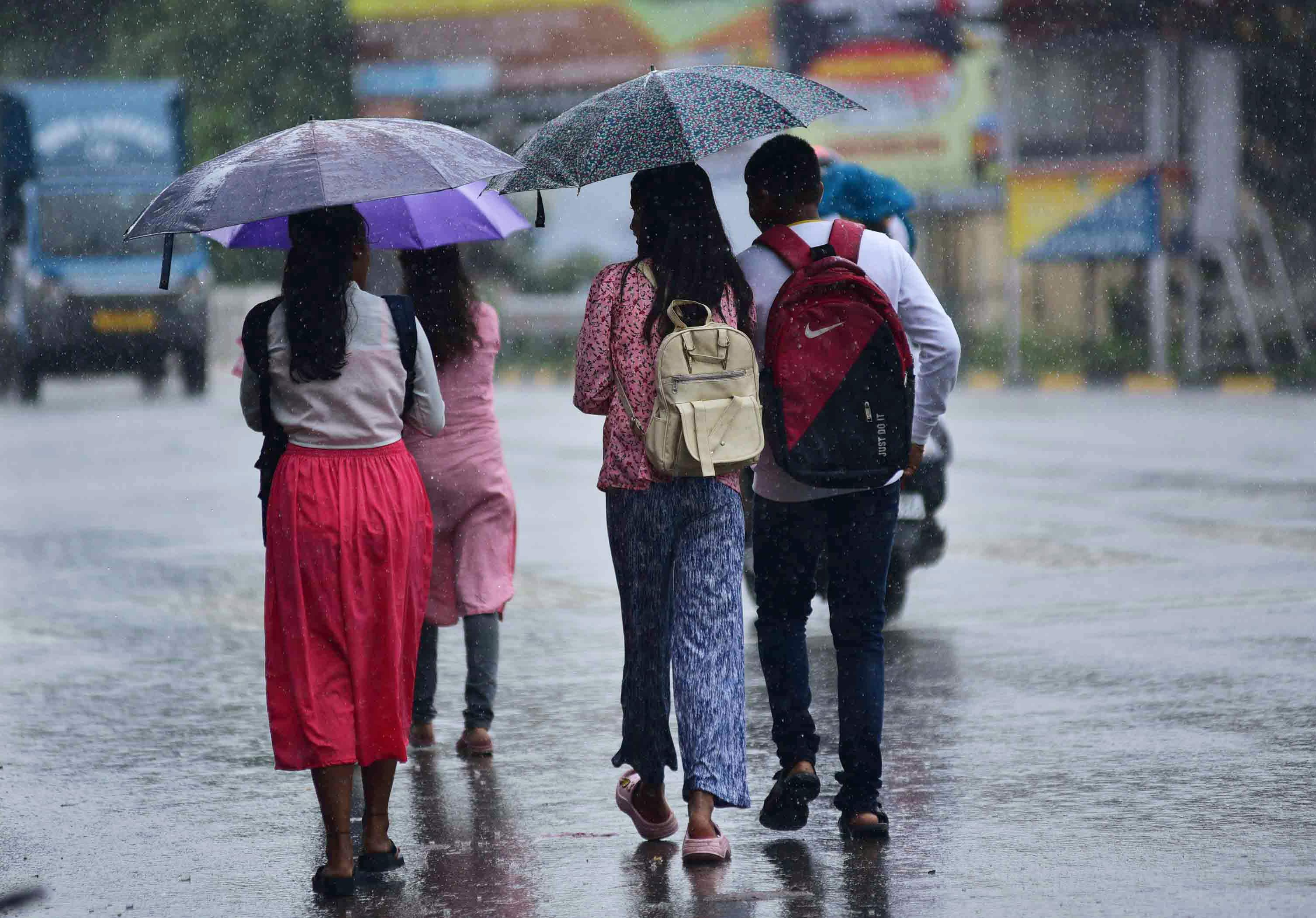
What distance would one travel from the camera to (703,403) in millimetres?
4699

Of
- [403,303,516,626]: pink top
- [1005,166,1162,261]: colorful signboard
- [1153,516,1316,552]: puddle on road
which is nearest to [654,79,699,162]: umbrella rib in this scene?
[403,303,516,626]: pink top

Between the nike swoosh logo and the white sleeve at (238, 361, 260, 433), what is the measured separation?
1.34m

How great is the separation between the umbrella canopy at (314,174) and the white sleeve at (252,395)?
375mm

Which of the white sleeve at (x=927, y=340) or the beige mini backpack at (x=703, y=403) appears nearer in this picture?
the beige mini backpack at (x=703, y=403)

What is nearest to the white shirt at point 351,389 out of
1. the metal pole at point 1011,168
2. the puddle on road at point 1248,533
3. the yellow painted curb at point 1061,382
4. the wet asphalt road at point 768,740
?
the wet asphalt road at point 768,740

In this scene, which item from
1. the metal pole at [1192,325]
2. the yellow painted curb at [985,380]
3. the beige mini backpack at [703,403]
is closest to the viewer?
the beige mini backpack at [703,403]

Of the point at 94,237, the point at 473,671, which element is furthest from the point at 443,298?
the point at 94,237

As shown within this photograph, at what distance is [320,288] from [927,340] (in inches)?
59.9

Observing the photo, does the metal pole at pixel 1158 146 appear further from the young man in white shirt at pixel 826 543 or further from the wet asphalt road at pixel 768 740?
the young man in white shirt at pixel 826 543

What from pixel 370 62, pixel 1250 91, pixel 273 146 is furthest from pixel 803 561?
pixel 370 62

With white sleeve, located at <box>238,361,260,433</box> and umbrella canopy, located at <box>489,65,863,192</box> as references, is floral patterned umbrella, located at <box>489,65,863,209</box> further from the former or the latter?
white sleeve, located at <box>238,361,260,433</box>

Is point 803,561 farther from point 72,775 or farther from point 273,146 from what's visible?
point 72,775

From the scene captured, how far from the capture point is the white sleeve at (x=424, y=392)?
4938 millimetres

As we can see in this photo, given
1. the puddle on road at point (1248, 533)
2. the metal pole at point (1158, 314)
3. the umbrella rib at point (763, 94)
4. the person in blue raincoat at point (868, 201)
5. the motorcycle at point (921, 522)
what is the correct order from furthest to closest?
the metal pole at point (1158, 314), the puddle on road at point (1248, 533), the motorcycle at point (921, 522), the person in blue raincoat at point (868, 201), the umbrella rib at point (763, 94)
